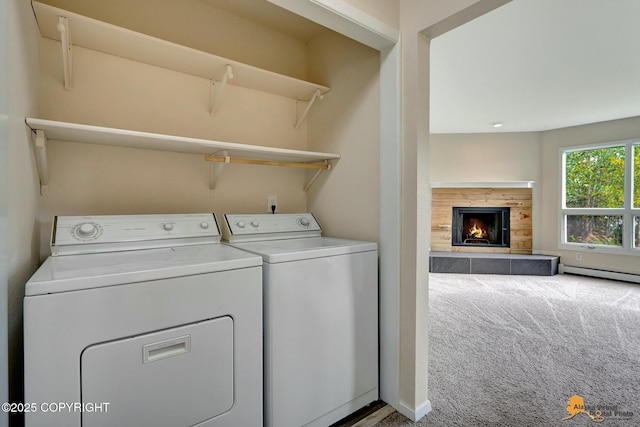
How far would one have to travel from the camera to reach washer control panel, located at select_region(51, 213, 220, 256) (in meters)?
1.35

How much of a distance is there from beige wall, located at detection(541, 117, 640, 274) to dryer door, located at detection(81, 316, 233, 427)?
5.86m

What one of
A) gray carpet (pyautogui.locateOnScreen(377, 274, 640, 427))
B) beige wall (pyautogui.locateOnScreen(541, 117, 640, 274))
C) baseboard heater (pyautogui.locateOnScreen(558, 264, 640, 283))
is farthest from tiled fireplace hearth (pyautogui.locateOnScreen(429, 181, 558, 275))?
gray carpet (pyautogui.locateOnScreen(377, 274, 640, 427))

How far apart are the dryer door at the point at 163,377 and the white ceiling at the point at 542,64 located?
263 centimetres

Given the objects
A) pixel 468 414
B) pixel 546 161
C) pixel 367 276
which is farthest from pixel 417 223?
pixel 546 161

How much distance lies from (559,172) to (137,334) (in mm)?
6227

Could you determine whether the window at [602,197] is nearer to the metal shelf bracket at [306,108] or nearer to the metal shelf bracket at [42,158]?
the metal shelf bracket at [306,108]

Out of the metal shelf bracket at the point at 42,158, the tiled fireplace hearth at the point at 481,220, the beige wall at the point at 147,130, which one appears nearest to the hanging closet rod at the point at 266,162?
the beige wall at the point at 147,130

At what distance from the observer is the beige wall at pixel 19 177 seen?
3.12 feet

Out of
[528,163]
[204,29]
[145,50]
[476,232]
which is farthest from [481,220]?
[145,50]

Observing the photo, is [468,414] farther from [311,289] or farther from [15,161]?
[15,161]

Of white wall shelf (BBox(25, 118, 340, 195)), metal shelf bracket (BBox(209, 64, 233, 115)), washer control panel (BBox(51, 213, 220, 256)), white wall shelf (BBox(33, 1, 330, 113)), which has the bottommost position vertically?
washer control panel (BBox(51, 213, 220, 256))

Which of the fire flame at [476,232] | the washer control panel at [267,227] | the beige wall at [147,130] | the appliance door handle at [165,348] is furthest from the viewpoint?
the fire flame at [476,232]

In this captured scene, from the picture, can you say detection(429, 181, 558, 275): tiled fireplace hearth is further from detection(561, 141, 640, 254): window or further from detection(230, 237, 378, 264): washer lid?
detection(230, 237, 378, 264): washer lid

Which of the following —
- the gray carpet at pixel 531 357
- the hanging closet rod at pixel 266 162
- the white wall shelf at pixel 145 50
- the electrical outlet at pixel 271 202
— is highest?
the white wall shelf at pixel 145 50
